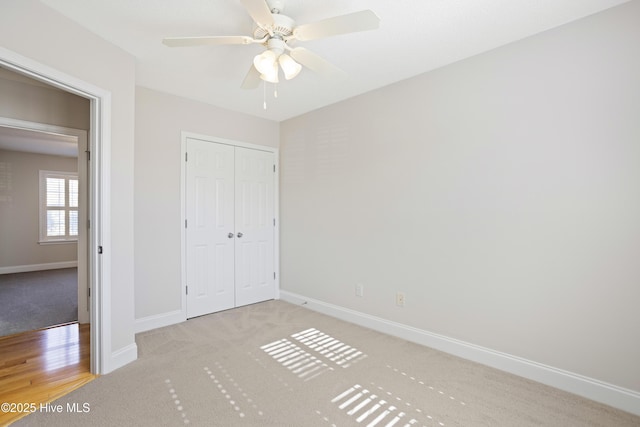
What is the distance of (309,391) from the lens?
6.90 ft

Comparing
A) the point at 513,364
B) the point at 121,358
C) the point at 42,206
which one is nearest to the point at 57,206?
the point at 42,206

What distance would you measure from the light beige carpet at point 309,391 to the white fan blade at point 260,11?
7.42ft

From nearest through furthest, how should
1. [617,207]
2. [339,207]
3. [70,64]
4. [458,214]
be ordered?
[617,207], [70,64], [458,214], [339,207]

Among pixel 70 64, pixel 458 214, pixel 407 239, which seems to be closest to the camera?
pixel 70 64

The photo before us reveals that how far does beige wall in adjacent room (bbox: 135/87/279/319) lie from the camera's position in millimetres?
3135

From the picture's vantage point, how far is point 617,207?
1927 millimetres

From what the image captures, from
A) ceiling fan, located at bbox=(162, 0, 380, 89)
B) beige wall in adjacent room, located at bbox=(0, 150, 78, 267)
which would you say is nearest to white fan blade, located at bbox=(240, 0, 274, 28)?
ceiling fan, located at bbox=(162, 0, 380, 89)

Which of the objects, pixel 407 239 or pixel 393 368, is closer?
pixel 393 368

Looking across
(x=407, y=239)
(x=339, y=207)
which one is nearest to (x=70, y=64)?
(x=339, y=207)

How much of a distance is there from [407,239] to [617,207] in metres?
1.48

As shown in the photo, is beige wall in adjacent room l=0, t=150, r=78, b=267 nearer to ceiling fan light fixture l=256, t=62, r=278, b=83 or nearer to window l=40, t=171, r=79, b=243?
window l=40, t=171, r=79, b=243

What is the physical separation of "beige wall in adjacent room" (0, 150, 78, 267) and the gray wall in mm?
6551

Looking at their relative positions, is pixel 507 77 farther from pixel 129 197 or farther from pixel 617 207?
pixel 129 197

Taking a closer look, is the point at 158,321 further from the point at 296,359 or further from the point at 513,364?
the point at 513,364
